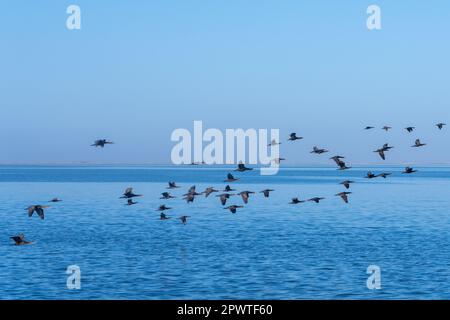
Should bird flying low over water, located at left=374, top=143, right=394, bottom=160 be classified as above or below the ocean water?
above

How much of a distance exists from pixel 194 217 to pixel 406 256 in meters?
45.3

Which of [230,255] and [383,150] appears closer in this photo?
[383,150]

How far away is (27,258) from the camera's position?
5584 centimetres

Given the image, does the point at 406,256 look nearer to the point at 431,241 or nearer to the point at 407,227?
the point at 431,241

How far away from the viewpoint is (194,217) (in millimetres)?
98938

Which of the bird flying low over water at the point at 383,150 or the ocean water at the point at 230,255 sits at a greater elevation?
the bird flying low over water at the point at 383,150

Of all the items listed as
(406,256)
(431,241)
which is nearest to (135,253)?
(406,256)

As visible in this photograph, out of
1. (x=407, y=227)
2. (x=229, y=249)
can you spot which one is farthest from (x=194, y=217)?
(x=229, y=249)

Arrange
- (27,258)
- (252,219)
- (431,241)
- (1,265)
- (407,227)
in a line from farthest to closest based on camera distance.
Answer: (252,219) → (407,227) → (431,241) → (27,258) → (1,265)
